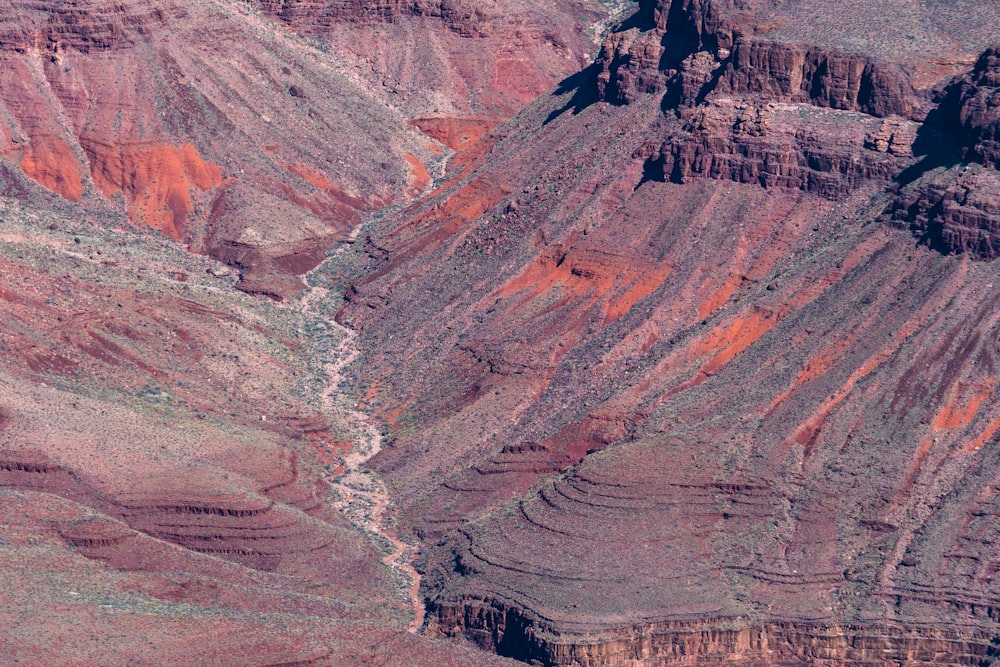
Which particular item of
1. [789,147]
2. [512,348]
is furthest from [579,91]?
[512,348]

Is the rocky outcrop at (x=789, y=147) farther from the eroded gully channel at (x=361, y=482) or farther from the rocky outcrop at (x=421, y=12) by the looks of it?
the rocky outcrop at (x=421, y=12)

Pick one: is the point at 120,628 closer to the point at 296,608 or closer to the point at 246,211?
the point at 296,608

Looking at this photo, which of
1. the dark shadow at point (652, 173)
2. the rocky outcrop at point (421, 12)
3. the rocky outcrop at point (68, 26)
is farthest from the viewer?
the rocky outcrop at point (421, 12)

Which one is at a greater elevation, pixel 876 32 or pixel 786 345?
pixel 876 32

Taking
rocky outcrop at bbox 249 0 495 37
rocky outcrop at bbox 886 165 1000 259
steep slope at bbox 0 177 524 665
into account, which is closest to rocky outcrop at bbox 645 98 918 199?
rocky outcrop at bbox 886 165 1000 259

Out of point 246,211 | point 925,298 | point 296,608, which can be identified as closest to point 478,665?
point 296,608

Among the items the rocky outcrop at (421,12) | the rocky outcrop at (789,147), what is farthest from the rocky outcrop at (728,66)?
the rocky outcrop at (421,12)
